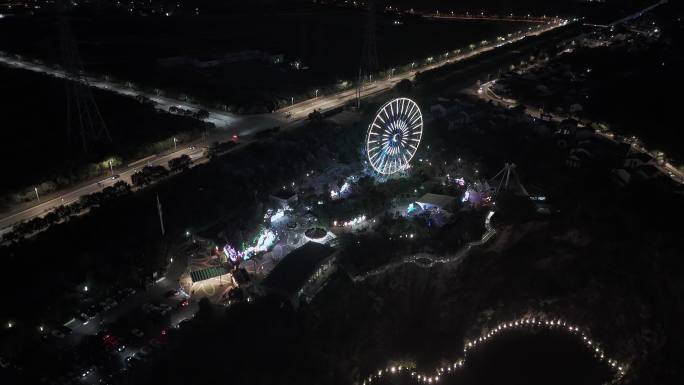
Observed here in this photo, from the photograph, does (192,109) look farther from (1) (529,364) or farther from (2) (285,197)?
(1) (529,364)

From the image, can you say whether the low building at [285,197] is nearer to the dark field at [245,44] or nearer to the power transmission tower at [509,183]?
the power transmission tower at [509,183]

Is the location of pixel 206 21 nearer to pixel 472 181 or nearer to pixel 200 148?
pixel 200 148

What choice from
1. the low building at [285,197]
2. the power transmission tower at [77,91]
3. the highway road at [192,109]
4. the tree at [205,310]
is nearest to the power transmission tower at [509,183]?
the low building at [285,197]

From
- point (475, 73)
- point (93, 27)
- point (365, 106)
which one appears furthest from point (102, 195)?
point (93, 27)

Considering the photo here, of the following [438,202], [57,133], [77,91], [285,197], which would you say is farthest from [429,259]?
[57,133]

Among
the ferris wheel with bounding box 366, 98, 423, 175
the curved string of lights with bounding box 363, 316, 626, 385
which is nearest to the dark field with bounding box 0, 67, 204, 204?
the ferris wheel with bounding box 366, 98, 423, 175
